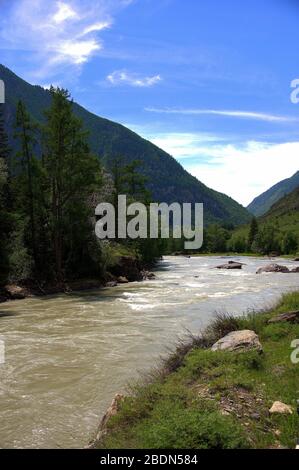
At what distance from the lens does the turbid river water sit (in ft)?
34.3

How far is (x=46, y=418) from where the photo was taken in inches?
419

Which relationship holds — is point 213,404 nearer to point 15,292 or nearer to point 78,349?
point 78,349

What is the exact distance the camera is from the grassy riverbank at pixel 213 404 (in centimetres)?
699

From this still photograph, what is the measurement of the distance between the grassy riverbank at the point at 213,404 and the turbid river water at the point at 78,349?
1618mm

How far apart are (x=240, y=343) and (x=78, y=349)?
7.26 metres

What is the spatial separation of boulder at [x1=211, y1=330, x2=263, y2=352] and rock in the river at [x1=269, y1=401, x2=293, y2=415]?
355 centimetres

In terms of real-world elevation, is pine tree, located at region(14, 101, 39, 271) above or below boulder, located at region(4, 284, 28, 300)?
above

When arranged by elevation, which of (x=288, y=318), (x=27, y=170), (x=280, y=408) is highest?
(x=27, y=170)

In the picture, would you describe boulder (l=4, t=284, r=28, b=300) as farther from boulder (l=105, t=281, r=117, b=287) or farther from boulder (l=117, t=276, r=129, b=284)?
boulder (l=117, t=276, r=129, b=284)

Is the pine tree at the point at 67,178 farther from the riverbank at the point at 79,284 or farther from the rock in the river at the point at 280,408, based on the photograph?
the rock in the river at the point at 280,408

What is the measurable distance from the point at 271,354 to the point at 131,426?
5.37 meters

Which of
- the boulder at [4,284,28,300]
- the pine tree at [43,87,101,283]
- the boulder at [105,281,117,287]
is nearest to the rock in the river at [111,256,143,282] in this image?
the boulder at [105,281,117,287]

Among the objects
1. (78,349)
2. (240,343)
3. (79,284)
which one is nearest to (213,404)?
(240,343)

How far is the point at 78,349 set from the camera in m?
17.5
